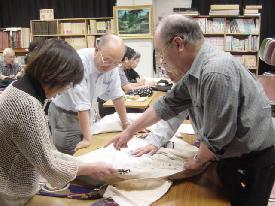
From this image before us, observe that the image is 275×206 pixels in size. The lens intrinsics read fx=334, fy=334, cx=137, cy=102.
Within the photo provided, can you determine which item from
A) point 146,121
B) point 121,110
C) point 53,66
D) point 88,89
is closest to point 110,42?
point 88,89

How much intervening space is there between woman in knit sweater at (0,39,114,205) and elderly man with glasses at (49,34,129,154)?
677 millimetres

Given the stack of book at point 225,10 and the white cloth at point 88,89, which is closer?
the white cloth at point 88,89

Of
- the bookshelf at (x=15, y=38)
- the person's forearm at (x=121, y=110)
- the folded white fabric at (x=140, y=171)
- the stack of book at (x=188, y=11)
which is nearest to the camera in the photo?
the folded white fabric at (x=140, y=171)

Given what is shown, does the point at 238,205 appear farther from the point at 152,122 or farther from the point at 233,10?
the point at 233,10

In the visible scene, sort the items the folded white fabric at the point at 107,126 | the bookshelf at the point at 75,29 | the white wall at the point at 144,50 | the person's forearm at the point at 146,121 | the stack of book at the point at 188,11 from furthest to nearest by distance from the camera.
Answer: the bookshelf at the point at 75,29, the white wall at the point at 144,50, the stack of book at the point at 188,11, the folded white fabric at the point at 107,126, the person's forearm at the point at 146,121

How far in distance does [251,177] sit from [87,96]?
1145 millimetres

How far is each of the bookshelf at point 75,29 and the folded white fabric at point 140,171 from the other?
5472mm

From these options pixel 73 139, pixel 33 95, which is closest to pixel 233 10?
pixel 73 139

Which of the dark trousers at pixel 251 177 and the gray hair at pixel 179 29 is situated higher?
the gray hair at pixel 179 29

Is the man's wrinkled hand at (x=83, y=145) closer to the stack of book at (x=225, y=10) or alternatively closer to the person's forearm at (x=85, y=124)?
the person's forearm at (x=85, y=124)

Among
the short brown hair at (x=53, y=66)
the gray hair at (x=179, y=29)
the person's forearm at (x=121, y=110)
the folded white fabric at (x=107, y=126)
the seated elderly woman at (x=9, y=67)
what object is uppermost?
the gray hair at (x=179, y=29)

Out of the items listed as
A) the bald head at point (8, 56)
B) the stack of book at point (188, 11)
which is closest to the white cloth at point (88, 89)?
the stack of book at point (188, 11)

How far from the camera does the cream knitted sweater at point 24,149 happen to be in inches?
44.8

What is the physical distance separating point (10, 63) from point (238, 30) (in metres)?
4.58
